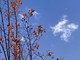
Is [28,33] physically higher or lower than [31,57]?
higher

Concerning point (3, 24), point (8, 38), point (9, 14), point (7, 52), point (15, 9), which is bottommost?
point (7, 52)

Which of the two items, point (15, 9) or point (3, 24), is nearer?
point (3, 24)

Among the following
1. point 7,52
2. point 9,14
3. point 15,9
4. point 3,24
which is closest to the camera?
point 7,52

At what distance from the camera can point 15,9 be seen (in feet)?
67.9

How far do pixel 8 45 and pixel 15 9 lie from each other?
457cm

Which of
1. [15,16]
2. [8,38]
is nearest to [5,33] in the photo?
[8,38]

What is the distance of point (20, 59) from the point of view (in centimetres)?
1848

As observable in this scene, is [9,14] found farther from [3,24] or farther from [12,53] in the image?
[12,53]

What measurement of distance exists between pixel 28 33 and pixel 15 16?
1.76 m

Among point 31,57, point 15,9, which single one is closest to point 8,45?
point 31,57

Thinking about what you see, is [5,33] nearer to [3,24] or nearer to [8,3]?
[3,24]

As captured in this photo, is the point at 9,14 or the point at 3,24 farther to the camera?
the point at 9,14

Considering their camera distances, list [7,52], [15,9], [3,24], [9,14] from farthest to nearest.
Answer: [15,9] → [9,14] → [3,24] → [7,52]

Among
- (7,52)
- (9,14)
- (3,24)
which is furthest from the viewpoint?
(9,14)
